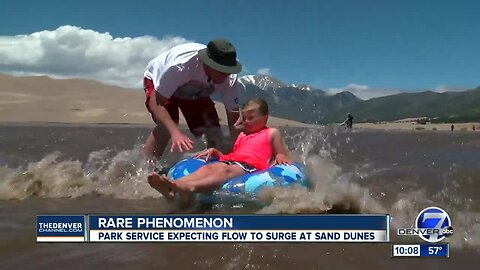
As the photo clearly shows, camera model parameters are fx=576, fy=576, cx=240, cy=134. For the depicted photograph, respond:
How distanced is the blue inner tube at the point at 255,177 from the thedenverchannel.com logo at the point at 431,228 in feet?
4.91

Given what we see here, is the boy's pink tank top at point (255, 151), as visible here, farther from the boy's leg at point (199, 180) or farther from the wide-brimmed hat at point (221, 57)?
the wide-brimmed hat at point (221, 57)

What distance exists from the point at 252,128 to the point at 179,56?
920 mm

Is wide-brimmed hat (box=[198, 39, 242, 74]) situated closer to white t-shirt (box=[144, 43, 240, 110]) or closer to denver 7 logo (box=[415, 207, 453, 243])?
white t-shirt (box=[144, 43, 240, 110])

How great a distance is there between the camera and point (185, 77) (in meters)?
5.12

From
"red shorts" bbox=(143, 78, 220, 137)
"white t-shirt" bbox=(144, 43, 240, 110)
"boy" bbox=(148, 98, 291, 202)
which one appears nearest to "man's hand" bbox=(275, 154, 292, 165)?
"boy" bbox=(148, 98, 291, 202)

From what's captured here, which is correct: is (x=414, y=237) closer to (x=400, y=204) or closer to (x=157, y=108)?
(x=400, y=204)

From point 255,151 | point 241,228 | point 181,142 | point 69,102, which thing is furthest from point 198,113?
point 69,102

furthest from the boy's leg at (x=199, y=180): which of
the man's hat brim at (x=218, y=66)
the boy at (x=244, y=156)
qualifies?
the man's hat brim at (x=218, y=66)

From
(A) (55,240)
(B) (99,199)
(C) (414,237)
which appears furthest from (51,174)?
(C) (414,237)

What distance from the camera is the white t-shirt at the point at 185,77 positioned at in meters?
5.03

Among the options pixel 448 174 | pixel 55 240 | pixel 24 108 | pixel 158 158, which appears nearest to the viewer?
pixel 55 240

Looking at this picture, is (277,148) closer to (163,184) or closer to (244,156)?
(244,156)

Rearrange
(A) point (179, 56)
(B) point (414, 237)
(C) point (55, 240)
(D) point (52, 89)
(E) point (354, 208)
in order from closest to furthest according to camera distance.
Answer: (B) point (414, 237), (C) point (55, 240), (E) point (354, 208), (A) point (179, 56), (D) point (52, 89)

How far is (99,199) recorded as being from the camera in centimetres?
531
